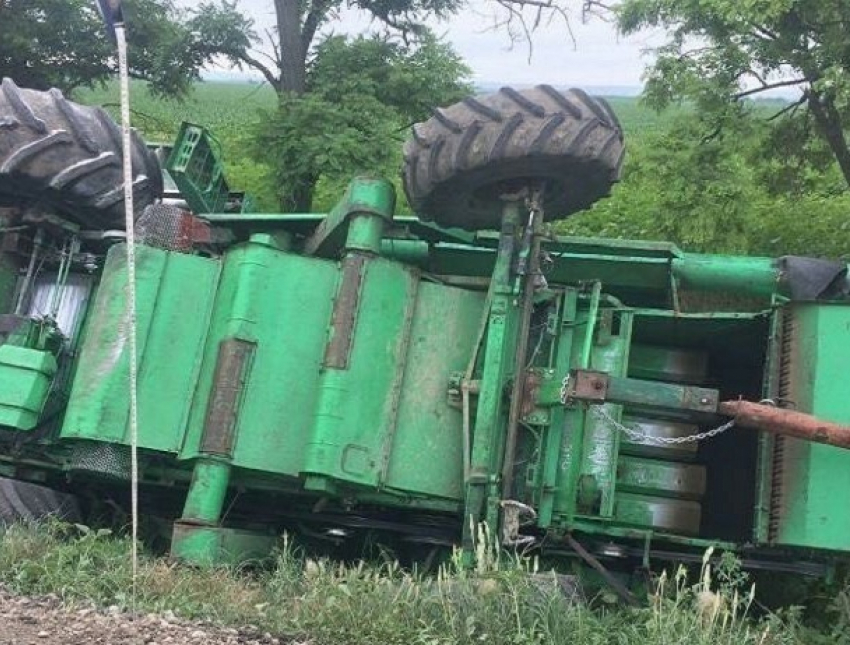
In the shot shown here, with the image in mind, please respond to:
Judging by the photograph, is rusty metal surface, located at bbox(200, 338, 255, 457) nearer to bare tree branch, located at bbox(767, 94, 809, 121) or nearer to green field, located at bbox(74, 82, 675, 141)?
green field, located at bbox(74, 82, 675, 141)

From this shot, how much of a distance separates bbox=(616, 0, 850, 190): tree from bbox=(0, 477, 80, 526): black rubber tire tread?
6438 millimetres

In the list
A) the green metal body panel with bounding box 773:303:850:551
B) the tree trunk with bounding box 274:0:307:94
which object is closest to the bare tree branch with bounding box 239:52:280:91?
the tree trunk with bounding box 274:0:307:94

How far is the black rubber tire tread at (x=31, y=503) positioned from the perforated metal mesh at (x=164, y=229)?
127 centimetres

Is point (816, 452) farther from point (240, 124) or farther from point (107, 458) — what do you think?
point (240, 124)

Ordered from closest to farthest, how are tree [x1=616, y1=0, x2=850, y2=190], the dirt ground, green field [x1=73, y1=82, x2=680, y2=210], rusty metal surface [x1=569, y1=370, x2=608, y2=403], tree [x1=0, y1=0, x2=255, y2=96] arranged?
the dirt ground < rusty metal surface [x1=569, y1=370, x2=608, y2=403] < tree [x1=616, y1=0, x2=850, y2=190] < green field [x1=73, y1=82, x2=680, y2=210] < tree [x1=0, y1=0, x2=255, y2=96]

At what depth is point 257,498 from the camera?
5645mm

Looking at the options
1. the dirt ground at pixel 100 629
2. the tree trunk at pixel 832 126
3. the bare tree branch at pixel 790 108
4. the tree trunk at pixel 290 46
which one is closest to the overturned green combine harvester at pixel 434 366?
the dirt ground at pixel 100 629

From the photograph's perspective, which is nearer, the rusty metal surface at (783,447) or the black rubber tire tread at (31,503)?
the rusty metal surface at (783,447)

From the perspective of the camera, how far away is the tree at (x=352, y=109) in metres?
10.3

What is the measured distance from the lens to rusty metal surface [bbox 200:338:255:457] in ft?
16.2

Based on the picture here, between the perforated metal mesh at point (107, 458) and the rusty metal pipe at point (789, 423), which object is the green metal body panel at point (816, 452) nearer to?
the rusty metal pipe at point (789, 423)

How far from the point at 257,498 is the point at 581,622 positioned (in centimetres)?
222

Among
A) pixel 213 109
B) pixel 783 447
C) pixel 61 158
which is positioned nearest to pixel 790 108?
pixel 783 447

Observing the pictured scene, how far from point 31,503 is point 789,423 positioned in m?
3.35
